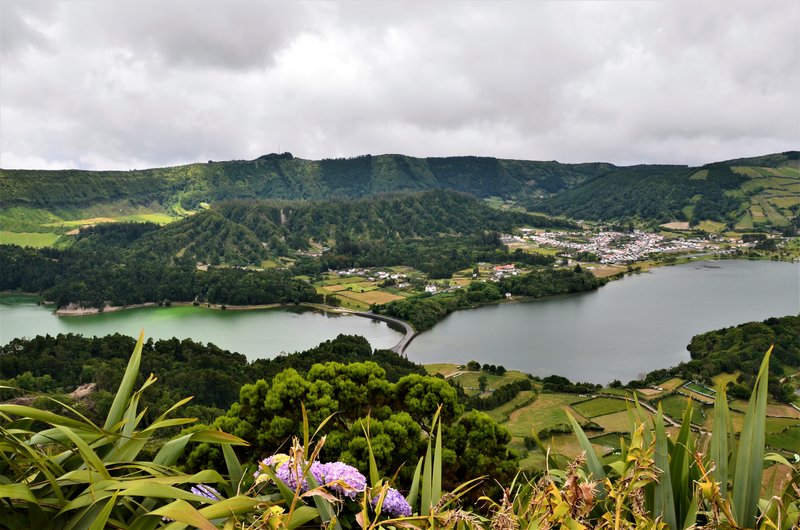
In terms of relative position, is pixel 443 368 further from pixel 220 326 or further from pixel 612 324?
pixel 220 326

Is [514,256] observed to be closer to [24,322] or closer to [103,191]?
[24,322]

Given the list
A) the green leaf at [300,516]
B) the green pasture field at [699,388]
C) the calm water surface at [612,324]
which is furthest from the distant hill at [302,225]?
the green leaf at [300,516]

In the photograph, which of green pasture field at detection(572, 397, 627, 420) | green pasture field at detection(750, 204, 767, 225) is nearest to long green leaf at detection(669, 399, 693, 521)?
green pasture field at detection(572, 397, 627, 420)

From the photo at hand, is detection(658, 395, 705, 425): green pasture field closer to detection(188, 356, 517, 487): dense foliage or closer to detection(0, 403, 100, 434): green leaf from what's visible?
detection(188, 356, 517, 487): dense foliage

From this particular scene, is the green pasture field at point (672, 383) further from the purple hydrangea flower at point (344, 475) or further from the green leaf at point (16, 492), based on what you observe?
the green leaf at point (16, 492)

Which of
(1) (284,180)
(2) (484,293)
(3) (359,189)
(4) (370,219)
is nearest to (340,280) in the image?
(2) (484,293)

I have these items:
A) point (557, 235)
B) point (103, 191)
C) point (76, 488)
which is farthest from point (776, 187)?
point (103, 191)
